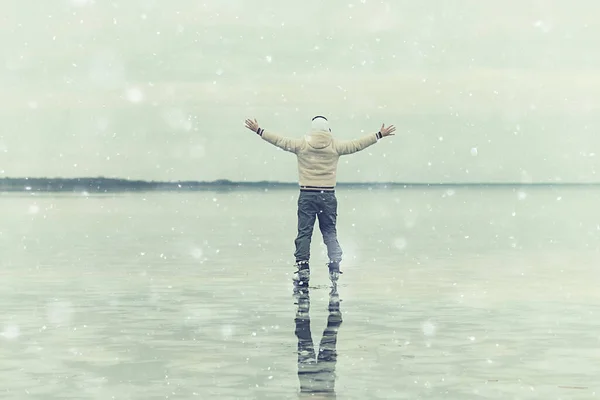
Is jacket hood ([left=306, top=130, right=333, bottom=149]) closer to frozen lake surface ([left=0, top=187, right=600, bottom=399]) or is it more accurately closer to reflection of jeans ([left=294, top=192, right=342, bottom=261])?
reflection of jeans ([left=294, top=192, right=342, bottom=261])

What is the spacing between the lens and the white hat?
15.9 metres

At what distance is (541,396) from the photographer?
7.66m

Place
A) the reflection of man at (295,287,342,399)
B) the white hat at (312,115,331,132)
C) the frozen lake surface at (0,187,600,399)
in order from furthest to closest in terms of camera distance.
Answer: the white hat at (312,115,331,132), the frozen lake surface at (0,187,600,399), the reflection of man at (295,287,342,399)

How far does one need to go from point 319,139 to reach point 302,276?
5.74 ft

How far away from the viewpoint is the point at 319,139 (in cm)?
1580

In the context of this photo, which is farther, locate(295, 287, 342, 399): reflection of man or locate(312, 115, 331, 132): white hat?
locate(312, 115, 331, 132): white hat

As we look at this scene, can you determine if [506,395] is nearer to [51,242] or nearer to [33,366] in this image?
[33,366]

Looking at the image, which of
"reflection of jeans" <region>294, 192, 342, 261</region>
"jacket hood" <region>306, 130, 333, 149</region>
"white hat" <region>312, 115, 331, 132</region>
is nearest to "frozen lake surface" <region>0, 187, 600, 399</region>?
"reflection of jeans" <region>294, 192, 342, 261</region>

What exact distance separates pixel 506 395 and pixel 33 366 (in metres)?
3.36

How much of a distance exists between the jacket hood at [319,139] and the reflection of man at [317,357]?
341 centimetres

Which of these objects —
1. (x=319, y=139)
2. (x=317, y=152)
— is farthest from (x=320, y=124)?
(x=317, y=152)

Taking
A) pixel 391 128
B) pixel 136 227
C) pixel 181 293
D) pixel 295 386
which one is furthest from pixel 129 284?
pixel 136 227

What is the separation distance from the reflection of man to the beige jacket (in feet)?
10.8

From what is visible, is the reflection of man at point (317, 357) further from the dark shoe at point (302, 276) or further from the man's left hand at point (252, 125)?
the man's left hand at point (252, 125)
